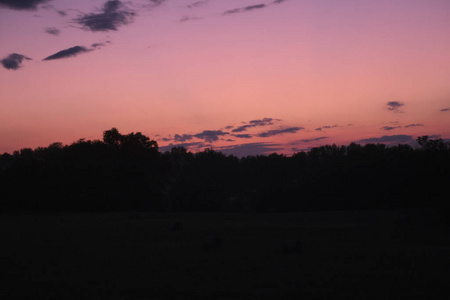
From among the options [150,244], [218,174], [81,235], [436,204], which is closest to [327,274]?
[150,244]

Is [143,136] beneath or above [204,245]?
above

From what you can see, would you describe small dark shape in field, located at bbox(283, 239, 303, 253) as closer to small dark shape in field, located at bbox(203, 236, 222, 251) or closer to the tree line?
small dark shape in field, located at bbox(203, 236, 222, 251)

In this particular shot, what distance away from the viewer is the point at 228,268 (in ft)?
49.6

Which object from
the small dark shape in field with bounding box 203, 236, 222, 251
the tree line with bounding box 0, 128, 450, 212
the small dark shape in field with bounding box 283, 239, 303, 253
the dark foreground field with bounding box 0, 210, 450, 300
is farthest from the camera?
the tree line with bounding box 0, 128, 450, 212

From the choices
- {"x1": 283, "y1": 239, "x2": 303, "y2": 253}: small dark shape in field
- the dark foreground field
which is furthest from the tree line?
{"x1": 283, "y1": 239, "x2": 303, "y2": 253}: small dark shape in field

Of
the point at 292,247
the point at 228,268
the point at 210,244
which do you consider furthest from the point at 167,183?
the point at 228,268

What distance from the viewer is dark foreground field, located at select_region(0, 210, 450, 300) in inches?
465

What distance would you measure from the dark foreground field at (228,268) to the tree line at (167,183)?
36.0 metres

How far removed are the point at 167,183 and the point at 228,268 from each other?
67.9 meters

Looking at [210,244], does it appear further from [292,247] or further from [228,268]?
[228,268]

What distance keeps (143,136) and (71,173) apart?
14.8 meters

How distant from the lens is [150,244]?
2189 centimetres

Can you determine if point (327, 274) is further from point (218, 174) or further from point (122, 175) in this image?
point (218, 174)

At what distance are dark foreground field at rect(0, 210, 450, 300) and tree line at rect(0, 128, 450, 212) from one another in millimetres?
36007
